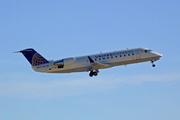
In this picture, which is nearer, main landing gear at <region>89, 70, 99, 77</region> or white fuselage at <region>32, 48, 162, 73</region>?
white fuselage at <region>32, 48, 162, 73</region>

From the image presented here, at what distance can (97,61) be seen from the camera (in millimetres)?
53062

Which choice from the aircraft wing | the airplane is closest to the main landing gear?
the airplane

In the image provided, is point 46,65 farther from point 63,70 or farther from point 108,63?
point 108,63

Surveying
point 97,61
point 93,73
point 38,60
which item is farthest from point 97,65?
point 38,60

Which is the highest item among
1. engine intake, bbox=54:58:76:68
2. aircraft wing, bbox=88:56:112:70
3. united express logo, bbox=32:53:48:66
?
united express logo, bbox=32:53:48:66

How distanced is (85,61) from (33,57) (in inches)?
266

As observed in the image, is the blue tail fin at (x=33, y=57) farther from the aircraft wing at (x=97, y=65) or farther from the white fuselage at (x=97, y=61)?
the aircraft wing at (x=97, y=65)

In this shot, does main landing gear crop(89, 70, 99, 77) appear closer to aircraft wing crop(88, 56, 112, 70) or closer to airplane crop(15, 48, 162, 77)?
airplane crop(15, 48, 162, 77)

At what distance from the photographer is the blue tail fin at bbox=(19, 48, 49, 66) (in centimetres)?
5184

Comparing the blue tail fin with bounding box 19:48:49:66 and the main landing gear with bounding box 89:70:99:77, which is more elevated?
the blue tail fin with bounding box 19:48:49:66

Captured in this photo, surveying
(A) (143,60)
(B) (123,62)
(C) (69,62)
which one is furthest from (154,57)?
(C) (69,62)

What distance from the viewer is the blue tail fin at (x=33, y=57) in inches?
2041

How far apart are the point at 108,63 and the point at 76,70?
171 inches

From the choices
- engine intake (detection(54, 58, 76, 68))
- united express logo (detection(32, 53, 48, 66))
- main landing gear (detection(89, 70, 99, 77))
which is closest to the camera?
engine intake (detection(54, 58, 76, 68))
